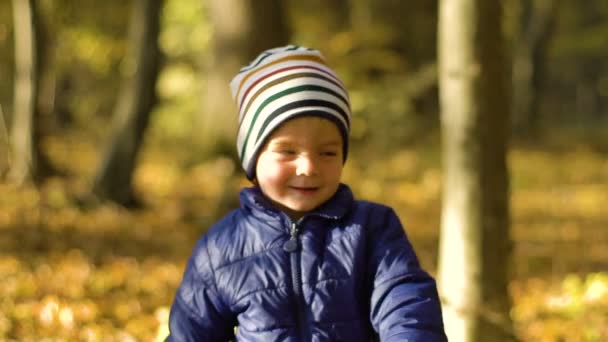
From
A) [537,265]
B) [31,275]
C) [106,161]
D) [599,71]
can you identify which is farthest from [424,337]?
[599,71]

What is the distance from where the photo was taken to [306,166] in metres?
2.60

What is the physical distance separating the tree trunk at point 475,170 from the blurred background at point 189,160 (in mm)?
335

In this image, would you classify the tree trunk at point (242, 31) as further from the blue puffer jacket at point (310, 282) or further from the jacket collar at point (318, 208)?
the blue puffer jacket at point (310, 282)

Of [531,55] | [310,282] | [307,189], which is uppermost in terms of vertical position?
[531,55]

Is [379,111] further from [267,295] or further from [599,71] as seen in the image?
[599,71]

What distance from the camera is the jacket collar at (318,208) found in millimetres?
2623

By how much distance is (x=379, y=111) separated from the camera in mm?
12344

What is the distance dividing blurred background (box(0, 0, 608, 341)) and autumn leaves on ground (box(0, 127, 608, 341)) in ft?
0.09

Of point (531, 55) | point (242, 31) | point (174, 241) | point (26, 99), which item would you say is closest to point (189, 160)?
point (26, 99)

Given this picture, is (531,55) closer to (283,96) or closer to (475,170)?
(475,170)

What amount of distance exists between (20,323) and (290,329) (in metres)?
3.39

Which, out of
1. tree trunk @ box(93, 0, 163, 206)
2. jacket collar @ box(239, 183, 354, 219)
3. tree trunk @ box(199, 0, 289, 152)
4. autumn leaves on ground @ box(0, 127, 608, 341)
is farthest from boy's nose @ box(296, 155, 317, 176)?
tree trunk @ box(93, 0, 163, 206)

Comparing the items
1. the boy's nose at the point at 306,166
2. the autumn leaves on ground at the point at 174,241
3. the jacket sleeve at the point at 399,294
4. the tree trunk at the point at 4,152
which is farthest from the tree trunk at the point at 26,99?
the jacket sleeve at the point at 399,294

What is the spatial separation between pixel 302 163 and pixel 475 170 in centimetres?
181
